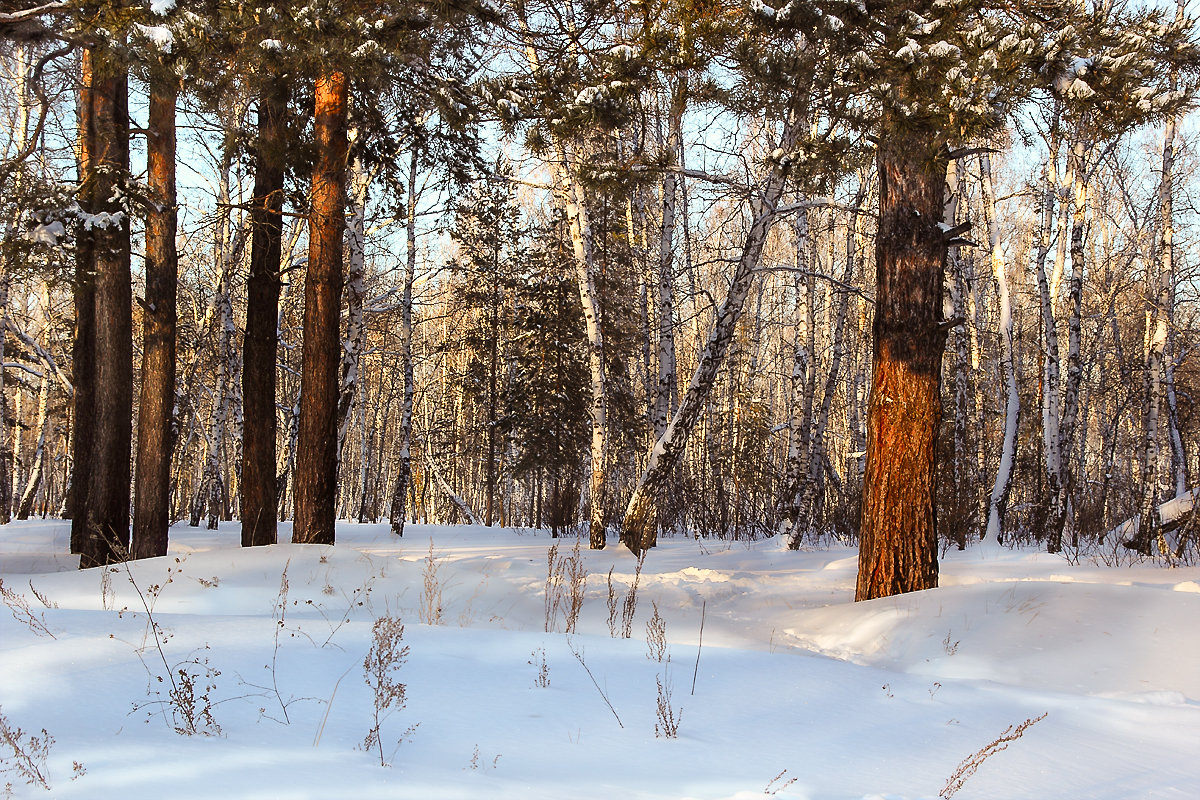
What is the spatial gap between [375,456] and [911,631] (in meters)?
35.1

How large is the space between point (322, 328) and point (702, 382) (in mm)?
4439

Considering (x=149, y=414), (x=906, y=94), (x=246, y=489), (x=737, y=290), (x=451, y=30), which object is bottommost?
(x=246, y=489)

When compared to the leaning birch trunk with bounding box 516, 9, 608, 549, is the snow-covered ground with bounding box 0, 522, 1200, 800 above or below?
below

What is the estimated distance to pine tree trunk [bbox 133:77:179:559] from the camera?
9.72m

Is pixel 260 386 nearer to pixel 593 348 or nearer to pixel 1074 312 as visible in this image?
pixel 593 348

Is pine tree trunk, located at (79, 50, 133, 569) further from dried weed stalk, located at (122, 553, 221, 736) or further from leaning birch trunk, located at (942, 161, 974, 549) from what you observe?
leaning birch trunk, located at (942, 161, 974, 549)

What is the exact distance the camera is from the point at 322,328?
29.2ft

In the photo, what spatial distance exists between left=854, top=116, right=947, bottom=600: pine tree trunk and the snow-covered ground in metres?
0.42

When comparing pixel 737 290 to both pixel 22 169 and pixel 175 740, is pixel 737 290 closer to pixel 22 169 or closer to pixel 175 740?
pixel 175 740

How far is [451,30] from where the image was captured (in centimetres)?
775

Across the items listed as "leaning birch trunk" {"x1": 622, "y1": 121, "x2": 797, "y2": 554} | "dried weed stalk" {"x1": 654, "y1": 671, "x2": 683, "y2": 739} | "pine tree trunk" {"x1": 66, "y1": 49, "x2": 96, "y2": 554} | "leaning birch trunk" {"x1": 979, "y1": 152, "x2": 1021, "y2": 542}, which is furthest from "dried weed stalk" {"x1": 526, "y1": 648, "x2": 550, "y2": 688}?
"leaning birch trunk" {"x1": 979, "y1": 152, "x2": 1021, "y2": 542}

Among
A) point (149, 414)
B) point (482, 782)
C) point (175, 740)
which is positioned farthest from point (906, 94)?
point (149, 414)

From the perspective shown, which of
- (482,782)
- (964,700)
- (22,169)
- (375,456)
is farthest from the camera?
(375,456)

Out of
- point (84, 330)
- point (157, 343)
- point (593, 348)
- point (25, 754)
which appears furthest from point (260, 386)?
point (25, 754)
